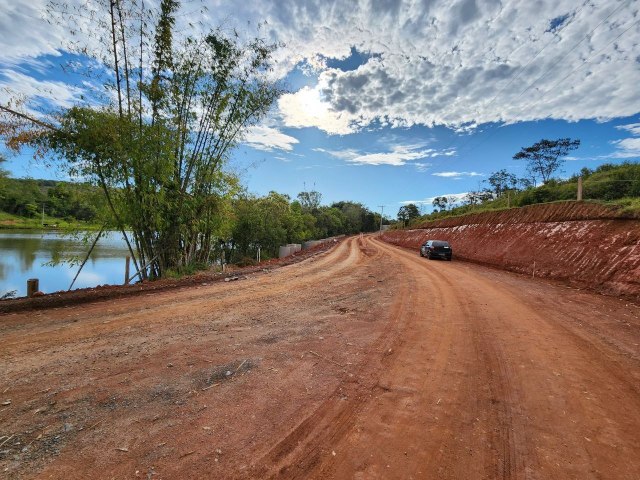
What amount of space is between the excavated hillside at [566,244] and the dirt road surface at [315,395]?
5.40 metres

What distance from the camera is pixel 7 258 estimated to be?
75.7ft

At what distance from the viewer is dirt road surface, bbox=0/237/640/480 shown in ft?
8.66

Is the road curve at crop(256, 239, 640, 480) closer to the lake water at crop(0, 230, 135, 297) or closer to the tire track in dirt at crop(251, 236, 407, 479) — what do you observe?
the tire track in dirt at crop(251, 236, 407, 479)

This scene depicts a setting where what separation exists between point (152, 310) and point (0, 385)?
3.53m

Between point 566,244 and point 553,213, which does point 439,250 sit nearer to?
point 553,213

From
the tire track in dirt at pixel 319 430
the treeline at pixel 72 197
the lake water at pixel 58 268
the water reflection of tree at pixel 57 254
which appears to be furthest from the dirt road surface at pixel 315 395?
the lake water at pixel 58 268

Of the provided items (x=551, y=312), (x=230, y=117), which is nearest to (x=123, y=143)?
(x=230, y=117)

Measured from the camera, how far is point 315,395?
3.71m

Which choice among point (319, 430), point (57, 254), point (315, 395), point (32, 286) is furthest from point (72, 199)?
point (319, 430)

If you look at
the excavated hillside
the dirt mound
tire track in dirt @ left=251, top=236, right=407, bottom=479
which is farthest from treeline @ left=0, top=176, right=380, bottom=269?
the dirt mound

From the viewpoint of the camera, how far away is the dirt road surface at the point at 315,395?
2641mm

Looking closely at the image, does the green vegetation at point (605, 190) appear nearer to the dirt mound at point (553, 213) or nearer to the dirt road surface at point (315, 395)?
the dirt mound at point (553, 213)

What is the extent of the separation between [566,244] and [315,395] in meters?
15.7

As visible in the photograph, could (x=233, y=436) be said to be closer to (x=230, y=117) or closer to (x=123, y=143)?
(x=123, y=143)
